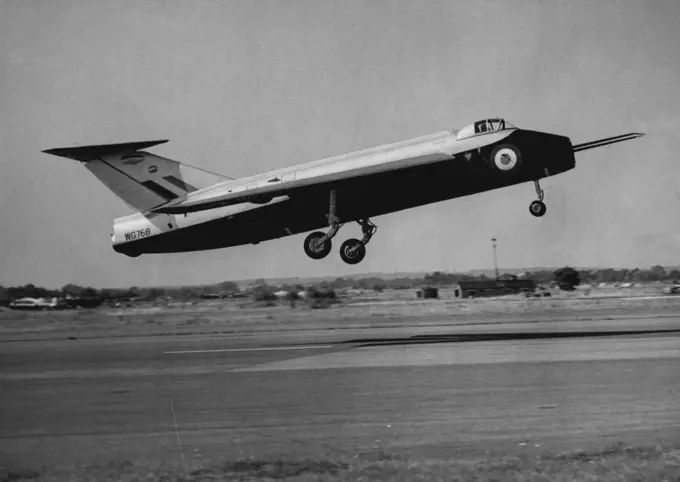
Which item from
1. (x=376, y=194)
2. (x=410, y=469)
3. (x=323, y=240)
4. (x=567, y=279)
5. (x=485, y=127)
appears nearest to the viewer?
(x=410, y=469)

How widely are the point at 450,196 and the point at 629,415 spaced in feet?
53.6

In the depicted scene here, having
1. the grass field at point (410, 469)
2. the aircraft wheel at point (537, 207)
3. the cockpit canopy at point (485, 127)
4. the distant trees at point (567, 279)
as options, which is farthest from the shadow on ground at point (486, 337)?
the distant trees at point (567, 279)

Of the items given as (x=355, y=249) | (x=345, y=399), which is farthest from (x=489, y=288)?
(x=345, y=399)

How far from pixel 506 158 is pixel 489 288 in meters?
43.9

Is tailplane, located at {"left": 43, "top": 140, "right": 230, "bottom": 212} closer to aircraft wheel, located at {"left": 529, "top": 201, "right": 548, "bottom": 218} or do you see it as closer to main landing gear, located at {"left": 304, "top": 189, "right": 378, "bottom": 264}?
main landing gear, located at {"left": 304, "top": 189, "right": 378, "bottom": 264}

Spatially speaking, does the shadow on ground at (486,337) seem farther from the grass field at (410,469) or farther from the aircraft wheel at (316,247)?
the grass field at (410,469)

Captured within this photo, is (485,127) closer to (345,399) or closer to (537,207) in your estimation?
(537,207)

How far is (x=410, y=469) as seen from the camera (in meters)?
8.96

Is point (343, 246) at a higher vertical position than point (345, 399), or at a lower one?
higher

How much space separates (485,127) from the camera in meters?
26.1

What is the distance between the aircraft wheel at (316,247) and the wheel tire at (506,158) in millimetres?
6173

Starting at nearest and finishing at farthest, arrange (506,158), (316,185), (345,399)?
1. (345,399)
2. (506,158)
3. (316,185)

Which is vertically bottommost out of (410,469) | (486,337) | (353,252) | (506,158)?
(410,469)

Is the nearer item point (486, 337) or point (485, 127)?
point (486, 337)
